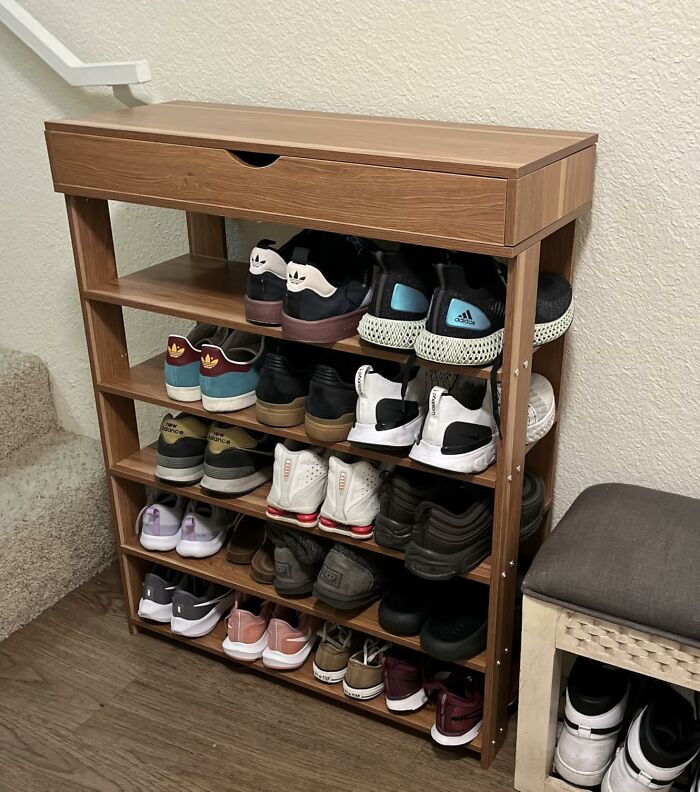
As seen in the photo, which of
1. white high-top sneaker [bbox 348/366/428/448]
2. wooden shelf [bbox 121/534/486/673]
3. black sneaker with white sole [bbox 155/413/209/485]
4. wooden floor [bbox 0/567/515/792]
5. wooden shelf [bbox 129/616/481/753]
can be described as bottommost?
wooden floor [bbox 0/567/515/792]

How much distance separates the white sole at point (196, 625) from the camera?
1762 mm

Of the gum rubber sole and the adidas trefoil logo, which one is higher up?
the adidas trefoil logo

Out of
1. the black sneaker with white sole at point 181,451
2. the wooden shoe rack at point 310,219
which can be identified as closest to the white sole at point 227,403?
the wooden shoe rack at point 310,219

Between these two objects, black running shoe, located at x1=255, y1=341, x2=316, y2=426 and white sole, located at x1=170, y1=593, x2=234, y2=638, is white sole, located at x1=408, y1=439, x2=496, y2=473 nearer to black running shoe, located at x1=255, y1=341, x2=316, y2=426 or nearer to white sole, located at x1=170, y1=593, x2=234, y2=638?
black running shoe, located at x1=255, y1=341, x2=316, y2=426

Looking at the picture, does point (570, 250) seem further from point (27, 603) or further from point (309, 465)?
point (27, 603)

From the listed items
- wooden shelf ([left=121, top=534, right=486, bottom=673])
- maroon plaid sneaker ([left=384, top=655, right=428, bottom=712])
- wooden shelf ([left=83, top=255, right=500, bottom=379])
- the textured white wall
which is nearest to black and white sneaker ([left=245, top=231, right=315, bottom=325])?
wooden shelf ([left=83, top=255, right=500, bottom=379])

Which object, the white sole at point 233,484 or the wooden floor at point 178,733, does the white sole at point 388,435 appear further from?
the wooden floor at point 178,733

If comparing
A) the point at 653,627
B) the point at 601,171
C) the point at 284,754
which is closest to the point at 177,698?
the point at 284,754

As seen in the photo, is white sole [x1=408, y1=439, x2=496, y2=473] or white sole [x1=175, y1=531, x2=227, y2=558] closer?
white sole [x1=408, y1=439, x2=496, y2=473]

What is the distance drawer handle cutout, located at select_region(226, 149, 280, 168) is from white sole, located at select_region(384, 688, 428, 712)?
0.92 meters

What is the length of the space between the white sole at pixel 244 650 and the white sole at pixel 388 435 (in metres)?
0.54

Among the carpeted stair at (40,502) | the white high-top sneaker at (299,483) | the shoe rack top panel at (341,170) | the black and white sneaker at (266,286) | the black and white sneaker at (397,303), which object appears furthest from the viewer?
the carpeted stair at (40,502)

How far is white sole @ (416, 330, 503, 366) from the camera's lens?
1.25 m

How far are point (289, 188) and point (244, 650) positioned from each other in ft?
2.89
